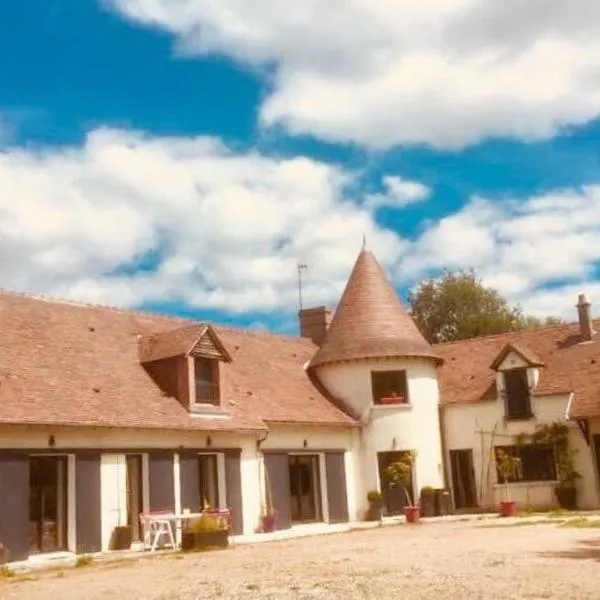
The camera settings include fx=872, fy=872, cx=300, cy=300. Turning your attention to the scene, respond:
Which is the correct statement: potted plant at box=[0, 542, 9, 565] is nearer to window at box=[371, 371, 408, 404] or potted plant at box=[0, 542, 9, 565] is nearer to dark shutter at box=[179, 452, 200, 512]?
dark shutter at box=[179, 452, 200, 512]

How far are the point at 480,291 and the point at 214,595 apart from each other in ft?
156

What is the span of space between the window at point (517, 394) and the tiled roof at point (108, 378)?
18.7ft

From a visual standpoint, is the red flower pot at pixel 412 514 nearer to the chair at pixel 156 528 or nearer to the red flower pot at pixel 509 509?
the red flower pot at pixel 509 509

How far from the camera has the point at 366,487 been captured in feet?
95.8

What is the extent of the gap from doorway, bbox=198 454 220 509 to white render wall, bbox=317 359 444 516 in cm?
659

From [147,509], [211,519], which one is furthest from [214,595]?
[147,509]

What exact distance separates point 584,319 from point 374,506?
1026 cm

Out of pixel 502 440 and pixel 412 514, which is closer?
pixel 412 514

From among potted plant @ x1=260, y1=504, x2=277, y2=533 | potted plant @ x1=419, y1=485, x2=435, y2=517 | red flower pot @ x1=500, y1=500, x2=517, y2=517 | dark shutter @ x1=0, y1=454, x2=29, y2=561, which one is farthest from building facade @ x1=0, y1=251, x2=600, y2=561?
red flower pot @ x1=500, y1=500, x2=517, y2=517

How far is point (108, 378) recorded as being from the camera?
22984 mm

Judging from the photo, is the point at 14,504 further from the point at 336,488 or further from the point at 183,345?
the point at 336,488

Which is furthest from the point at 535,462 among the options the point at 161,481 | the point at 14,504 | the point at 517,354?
the point at 14,504

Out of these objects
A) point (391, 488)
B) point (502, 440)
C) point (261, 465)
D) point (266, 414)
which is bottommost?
point (391, 488)

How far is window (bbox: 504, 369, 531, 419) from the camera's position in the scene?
30.0 metres
